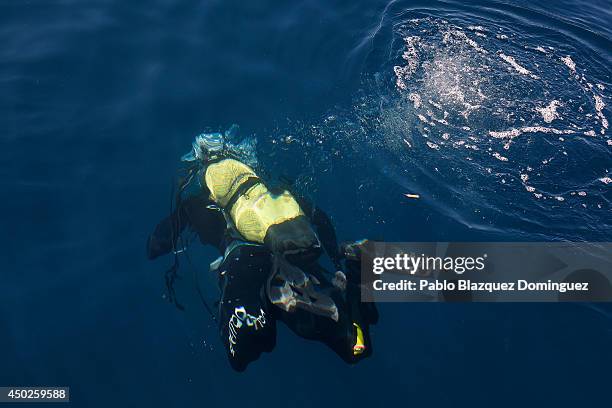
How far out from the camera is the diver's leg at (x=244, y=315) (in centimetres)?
487

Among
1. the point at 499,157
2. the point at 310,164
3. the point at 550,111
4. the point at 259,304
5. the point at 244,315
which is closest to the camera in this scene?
the point at 244,315

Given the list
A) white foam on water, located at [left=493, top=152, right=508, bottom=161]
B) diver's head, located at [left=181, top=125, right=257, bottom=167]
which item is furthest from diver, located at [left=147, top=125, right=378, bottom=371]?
white foam on water, located at [left=493, top=152, right=508, bottom=161]

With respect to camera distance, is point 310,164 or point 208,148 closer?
point 208,148

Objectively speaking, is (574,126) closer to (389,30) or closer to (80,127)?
(389,30)

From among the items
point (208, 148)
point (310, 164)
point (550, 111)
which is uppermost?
point (550, 111)

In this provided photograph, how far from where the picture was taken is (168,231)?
5797 millimetres

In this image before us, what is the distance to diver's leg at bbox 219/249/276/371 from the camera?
4871mm

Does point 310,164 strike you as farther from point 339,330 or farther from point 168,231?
point 339,330

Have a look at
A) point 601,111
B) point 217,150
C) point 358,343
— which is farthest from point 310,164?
point 601,111

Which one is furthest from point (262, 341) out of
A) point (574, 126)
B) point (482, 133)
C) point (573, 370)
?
point (574, 126)

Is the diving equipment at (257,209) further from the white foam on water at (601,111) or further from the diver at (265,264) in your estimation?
the white foam on water at (601,111)

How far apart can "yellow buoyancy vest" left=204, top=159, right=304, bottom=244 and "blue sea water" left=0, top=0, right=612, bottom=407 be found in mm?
1005

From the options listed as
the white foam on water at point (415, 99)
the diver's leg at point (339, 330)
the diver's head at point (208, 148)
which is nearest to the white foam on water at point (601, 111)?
the white foam on water at point (415, 99)

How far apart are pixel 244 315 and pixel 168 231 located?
1536 mm
